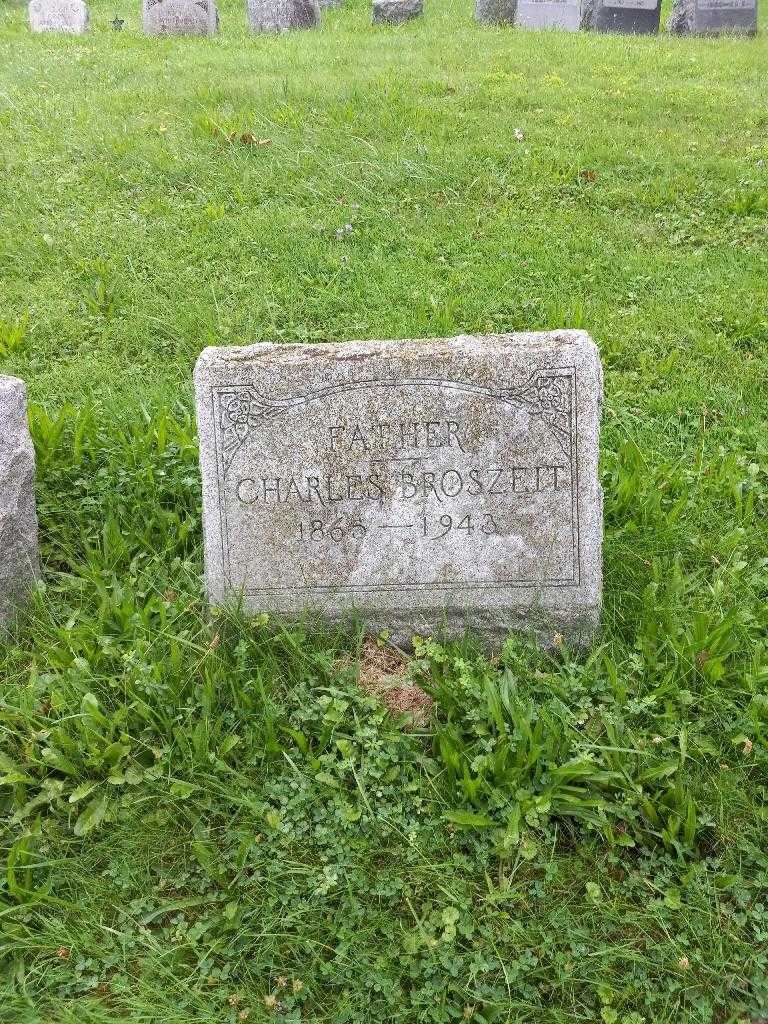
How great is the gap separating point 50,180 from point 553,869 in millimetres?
5722

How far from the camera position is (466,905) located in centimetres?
222

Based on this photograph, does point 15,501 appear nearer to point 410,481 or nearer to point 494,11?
point 410,481

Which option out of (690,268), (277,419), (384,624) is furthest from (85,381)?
(690,268)

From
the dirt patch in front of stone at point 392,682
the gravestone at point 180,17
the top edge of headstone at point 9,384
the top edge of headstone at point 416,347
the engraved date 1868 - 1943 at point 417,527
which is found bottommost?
the dirt patch in front of stone at point 392,682

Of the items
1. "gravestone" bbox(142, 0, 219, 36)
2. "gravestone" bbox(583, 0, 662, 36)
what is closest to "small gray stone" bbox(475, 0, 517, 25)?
"gravestone" bbox(583, 0, 662, 36)

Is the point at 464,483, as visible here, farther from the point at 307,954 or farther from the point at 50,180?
Answer: the point at 50,180

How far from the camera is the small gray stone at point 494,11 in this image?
10820mm

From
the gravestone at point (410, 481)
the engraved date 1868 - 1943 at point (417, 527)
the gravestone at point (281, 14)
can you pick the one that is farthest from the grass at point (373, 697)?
the gravestone at point (281, 14)

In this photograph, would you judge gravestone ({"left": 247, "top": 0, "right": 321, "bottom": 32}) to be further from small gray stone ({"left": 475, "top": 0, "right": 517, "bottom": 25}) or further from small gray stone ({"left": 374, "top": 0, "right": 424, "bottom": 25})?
small gray stone ({"left": 475, "top": 0, "right": 517, "bottom": 25})

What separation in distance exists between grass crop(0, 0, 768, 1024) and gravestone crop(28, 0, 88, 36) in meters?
7.34

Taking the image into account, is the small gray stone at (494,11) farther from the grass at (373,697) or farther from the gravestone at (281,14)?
the grass at (373,697)

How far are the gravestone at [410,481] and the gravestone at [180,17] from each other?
30.3 ft

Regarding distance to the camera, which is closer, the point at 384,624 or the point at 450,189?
the point at 384,624

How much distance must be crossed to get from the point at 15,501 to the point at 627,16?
11130mm
